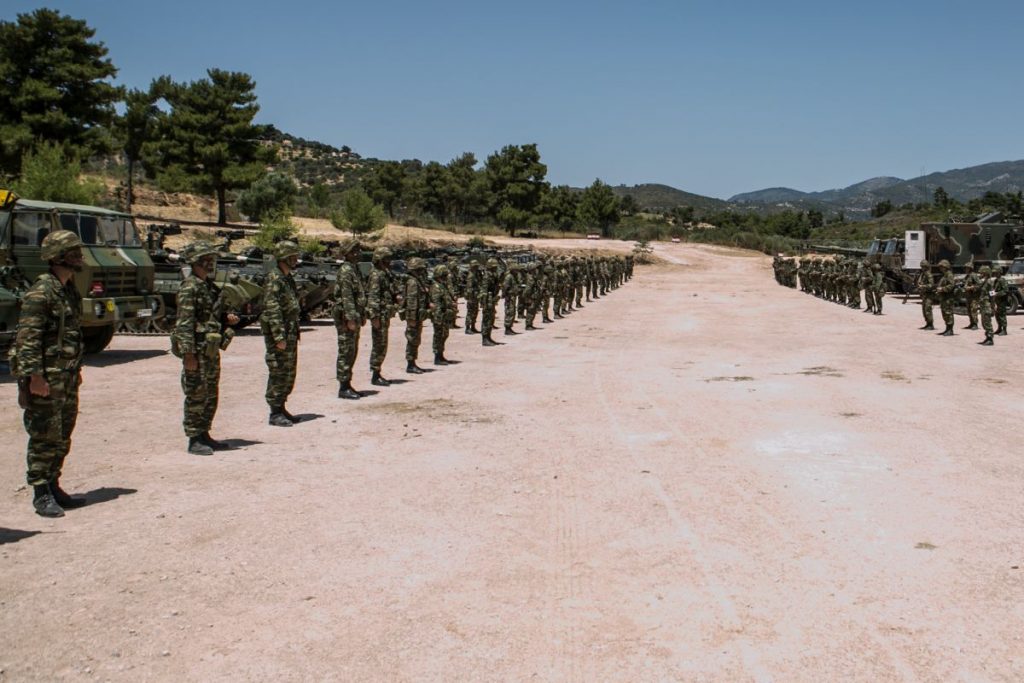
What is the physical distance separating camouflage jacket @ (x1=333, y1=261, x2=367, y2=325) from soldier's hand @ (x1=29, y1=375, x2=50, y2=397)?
462 centimetres

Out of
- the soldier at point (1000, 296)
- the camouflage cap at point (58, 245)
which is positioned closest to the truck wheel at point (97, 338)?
the camouflage cap at point (58, 245)

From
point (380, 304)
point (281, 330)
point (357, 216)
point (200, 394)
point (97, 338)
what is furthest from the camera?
point (357, 216)

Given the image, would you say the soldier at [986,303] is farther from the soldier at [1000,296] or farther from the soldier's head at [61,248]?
the soldier's head at [61,248]

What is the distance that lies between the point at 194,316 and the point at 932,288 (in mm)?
17682

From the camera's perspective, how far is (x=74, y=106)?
35312 mm

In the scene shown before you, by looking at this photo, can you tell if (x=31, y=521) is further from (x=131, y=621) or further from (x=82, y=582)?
(x=131, y=621)

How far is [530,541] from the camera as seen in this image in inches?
211

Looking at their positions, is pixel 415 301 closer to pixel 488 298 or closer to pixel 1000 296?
pixel 488 298

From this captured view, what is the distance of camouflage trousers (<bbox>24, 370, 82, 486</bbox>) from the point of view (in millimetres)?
5703

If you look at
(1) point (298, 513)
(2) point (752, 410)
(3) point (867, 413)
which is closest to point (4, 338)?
(1) point (298, 513)

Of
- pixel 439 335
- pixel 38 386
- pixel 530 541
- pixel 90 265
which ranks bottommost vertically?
pixel 530 541

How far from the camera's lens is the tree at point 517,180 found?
7069cm

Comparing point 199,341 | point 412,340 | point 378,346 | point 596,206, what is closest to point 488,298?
point 412,340

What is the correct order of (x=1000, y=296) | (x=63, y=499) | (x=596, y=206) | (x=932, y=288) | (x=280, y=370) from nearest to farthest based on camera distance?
(x=63, y=499), (x=280, y=370), (x=1000, y=296), (x=932, y=288), (x=596, y=206)
